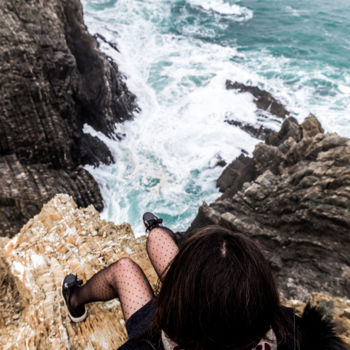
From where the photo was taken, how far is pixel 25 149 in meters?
10.0

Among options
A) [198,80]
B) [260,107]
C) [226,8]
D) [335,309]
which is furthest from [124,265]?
[226,8]

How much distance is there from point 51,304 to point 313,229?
4.80 metres

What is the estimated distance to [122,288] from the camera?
2.97 meters

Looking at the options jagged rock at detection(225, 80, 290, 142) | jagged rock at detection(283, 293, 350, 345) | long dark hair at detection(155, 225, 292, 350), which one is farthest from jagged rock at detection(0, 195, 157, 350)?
jagged rock at detection(225, 80, 290, 142)

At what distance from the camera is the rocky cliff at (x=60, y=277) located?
11.5 ft

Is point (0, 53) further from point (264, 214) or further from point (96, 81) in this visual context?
point (264, 214)

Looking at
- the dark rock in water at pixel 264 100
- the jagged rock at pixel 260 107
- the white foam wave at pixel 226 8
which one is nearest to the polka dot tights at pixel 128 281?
the jagged rock at pixel 260 107

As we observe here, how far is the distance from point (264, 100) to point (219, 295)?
19.9m

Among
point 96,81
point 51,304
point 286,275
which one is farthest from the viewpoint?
point 96,81

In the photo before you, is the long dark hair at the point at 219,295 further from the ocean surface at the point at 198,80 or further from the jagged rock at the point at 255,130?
the jagged rock at the point at 255,130

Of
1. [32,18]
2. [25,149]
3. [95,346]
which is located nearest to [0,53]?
[32,18]

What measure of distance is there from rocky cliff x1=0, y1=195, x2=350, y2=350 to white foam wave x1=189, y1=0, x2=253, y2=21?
32.9 meters

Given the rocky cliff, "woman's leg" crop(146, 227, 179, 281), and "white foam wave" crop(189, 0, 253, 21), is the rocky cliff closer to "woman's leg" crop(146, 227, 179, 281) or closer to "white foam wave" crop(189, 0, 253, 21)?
"woman's leg" crop(146, 227, 179, 281)

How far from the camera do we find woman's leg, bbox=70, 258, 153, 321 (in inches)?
111
